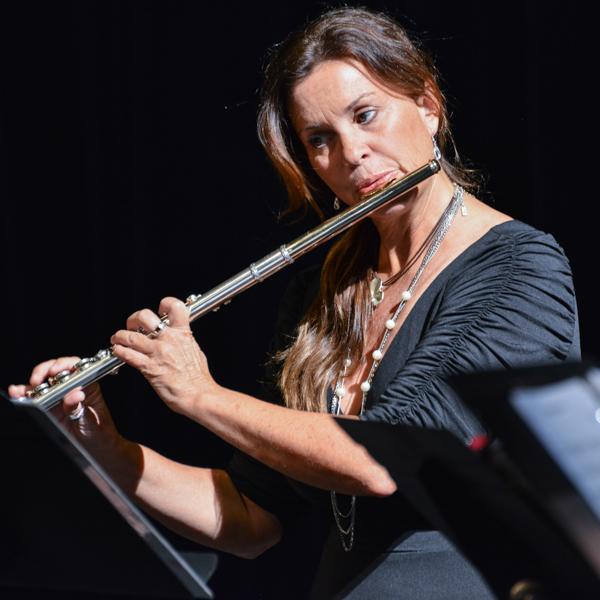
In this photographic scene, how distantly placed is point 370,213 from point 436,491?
2.70 feet

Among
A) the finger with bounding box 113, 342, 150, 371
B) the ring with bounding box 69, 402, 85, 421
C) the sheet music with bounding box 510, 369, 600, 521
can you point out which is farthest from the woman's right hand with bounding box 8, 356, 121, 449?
the sheet music with bounding box 510, 369, 600, 521

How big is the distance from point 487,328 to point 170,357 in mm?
429

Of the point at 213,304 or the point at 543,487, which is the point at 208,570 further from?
the point at 213,304

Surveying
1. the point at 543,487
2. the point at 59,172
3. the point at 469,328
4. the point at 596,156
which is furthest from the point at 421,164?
the point at 59,172

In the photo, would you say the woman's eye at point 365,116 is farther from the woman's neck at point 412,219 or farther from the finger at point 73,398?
the finger at point 73,398

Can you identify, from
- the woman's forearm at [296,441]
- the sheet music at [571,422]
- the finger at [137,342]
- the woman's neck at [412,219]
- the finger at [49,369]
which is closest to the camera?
the sheet music at [571,422]

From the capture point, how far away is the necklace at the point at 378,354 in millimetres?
1447

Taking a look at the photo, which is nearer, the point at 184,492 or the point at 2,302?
the point at 184,492

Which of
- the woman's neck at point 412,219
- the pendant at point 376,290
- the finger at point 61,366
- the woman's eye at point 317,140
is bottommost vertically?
the pendant at point 376,290

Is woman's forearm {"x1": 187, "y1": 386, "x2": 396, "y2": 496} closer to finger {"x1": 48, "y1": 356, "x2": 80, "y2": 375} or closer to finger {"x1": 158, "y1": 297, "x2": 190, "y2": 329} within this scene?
finger {"x1": 158, "y1": 297, "x2": 190, "y2": 329}

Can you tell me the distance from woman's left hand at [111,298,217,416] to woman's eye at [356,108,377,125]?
0.42 meters

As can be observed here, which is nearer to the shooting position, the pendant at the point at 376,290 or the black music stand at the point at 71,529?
the black music stand at the point at 71,529

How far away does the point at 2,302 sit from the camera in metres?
2.44

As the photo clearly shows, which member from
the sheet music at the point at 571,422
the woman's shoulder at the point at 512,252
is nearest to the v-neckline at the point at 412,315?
the woman's shoulder at the point at 512,252
